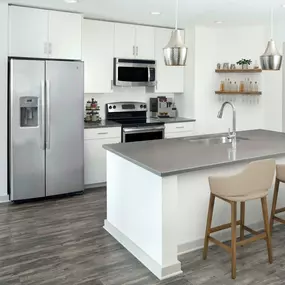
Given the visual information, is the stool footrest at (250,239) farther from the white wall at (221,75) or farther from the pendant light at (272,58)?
the white wall at (221,75)

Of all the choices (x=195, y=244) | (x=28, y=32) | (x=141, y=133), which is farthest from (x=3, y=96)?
(x=195, y=244)

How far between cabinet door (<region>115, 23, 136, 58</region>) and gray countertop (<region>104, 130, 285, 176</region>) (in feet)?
7.21

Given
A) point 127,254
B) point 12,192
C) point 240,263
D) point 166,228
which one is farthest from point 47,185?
point 240,263

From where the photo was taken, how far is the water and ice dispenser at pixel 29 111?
4402 mm

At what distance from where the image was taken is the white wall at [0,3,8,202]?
171 inches

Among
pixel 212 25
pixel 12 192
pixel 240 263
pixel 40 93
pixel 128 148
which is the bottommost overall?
pixel 240 263

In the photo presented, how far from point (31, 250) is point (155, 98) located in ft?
11.9

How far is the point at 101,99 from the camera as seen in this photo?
18.8 ft

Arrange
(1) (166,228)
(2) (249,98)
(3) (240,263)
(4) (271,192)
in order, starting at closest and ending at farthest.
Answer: (1) (166,228) < (3) (240,263) < (4) (271,192) < (2) (249,98)

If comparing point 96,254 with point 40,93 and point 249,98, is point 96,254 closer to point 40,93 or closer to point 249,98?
point 40,93

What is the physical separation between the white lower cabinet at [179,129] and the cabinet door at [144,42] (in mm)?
1156

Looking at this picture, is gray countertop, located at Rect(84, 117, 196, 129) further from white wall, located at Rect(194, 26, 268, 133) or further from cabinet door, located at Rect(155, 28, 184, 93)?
cabinet door, located at Rect(155, 28, 184, 93)

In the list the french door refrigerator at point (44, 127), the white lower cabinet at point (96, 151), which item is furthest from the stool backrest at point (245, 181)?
the white lower cabinet at point (96, 151)

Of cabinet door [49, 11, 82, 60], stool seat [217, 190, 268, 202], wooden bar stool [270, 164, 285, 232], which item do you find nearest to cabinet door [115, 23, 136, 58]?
cabinet door [49, 11, 82, 60]
